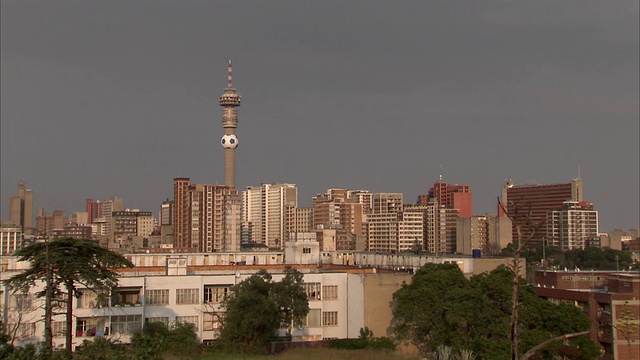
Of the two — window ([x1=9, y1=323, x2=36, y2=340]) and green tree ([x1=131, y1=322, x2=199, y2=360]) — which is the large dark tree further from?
window ([x1=9, y1=323, x2=36, y2=340])

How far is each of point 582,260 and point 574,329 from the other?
68.4m

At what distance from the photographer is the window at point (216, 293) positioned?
3878cm

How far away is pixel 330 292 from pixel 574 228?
341 feet

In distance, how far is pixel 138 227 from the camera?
609 ft

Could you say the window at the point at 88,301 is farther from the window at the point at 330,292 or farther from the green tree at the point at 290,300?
the window at the point at 330,292

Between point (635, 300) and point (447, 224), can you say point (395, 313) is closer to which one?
point (635, 300)

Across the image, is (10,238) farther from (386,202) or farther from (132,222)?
(386,202)

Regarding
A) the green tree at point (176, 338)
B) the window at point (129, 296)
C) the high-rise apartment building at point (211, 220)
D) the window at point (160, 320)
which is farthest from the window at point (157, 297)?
the high-rise apartment building at point (211, 220)

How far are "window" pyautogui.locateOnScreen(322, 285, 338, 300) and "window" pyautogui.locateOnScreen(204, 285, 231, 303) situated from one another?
528cm

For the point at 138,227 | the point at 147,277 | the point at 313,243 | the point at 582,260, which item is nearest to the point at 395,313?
the point at 147,277

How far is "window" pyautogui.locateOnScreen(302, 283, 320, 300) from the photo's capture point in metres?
40.2

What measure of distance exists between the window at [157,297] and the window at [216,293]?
83.5 inches

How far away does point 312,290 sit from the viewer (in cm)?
4038

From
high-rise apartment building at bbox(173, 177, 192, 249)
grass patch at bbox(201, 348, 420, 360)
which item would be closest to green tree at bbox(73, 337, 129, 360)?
grass patch at bbox(201, 348, 420, 360)
